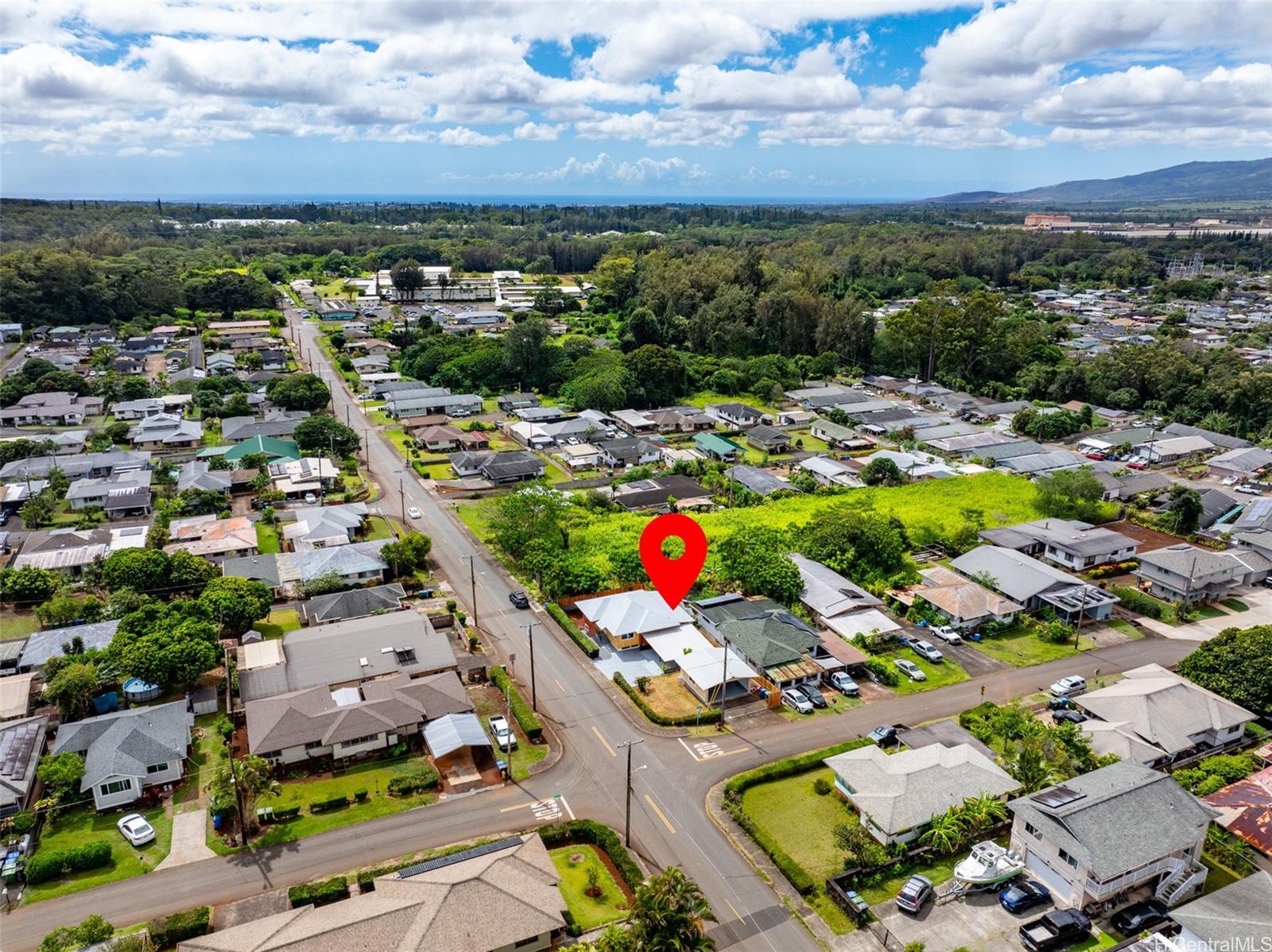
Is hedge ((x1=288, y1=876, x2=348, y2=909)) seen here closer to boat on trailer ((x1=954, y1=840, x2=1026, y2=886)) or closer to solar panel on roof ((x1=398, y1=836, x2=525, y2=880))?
solar panel on roof ((x1=398, y1=836, x2=525, y2=880))

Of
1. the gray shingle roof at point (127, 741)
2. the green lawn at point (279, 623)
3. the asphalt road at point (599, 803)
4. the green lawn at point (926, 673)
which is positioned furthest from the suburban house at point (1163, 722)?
the green lawn at point (279, 623)

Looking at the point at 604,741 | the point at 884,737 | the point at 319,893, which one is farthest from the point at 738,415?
the point at 319,893

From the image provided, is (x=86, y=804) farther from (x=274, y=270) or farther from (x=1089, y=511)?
(x=274, y=270)

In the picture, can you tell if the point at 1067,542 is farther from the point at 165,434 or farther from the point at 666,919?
the point at 165,434

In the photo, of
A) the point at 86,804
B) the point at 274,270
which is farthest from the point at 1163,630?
the point at 274,270

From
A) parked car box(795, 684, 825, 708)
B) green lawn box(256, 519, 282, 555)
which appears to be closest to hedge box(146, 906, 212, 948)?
parked car box(795, 684, 825, 708)

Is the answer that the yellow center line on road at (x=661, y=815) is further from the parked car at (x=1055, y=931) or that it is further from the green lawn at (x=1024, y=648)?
the green lawn at (x=1024, y=648)
